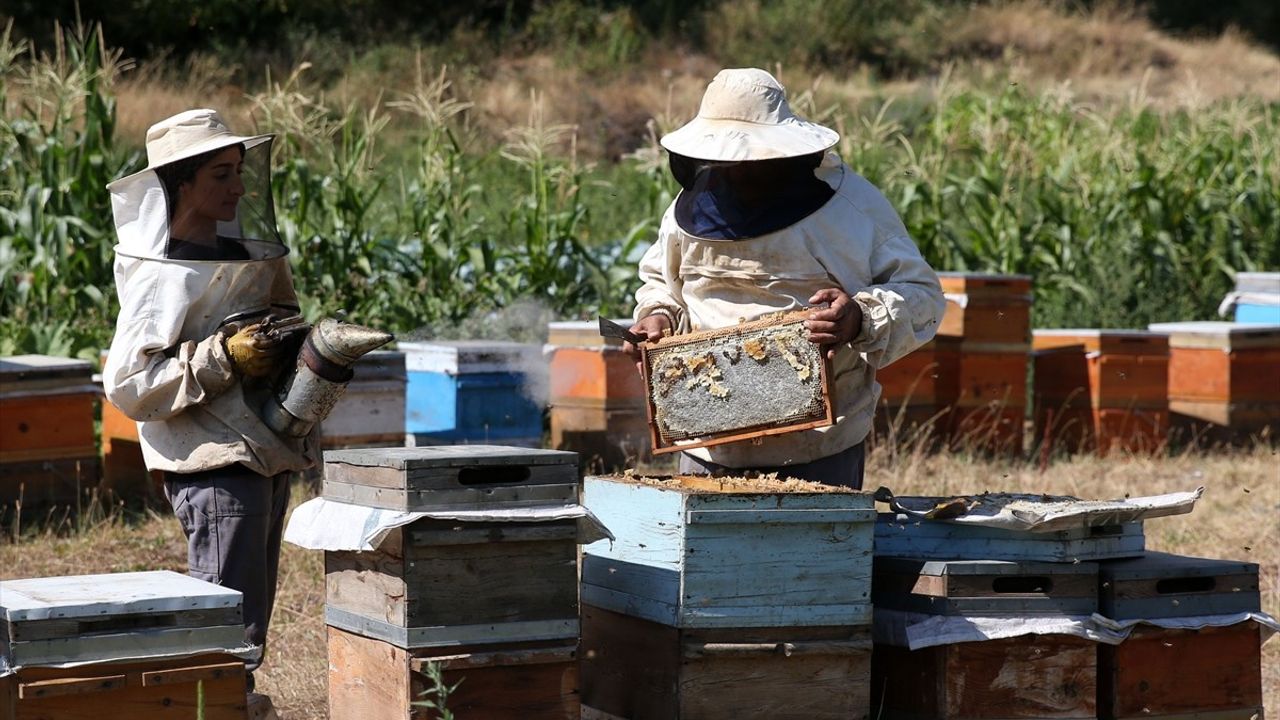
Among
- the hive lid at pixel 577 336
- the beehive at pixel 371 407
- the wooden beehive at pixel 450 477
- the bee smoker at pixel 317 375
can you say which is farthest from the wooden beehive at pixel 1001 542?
the hive lid at pixel 577 336

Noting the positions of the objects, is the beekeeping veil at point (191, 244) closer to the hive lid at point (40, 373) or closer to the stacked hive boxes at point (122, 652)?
the stacked hive boxes at point (122, 652)

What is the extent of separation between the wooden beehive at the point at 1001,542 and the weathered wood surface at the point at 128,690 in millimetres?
1512

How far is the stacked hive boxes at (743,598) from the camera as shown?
10.6 feet

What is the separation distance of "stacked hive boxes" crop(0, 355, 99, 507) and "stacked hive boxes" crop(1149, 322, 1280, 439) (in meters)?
5.55

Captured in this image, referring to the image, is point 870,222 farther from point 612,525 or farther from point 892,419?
point 892,419

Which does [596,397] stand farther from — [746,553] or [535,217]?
[746,553]

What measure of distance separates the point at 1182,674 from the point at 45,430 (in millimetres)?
4439

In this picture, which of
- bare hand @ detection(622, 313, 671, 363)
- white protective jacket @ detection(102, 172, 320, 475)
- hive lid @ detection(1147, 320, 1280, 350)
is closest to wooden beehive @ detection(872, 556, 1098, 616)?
bare hand @ detection(622, 313, 671, 363)

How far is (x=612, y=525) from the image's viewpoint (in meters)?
3.48

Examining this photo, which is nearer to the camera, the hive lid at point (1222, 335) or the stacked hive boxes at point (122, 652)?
the stacked hive boxes at point (122, 652)

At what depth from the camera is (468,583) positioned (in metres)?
3.15

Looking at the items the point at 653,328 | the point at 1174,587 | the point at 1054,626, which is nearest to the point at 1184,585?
the point at 1174,587

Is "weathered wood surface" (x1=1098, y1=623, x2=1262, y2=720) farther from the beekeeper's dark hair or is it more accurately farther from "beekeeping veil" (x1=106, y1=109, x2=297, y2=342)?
the beekeeper's dark hair

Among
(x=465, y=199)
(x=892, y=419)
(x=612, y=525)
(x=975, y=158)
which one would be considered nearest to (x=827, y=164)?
(x=612, y=525)
